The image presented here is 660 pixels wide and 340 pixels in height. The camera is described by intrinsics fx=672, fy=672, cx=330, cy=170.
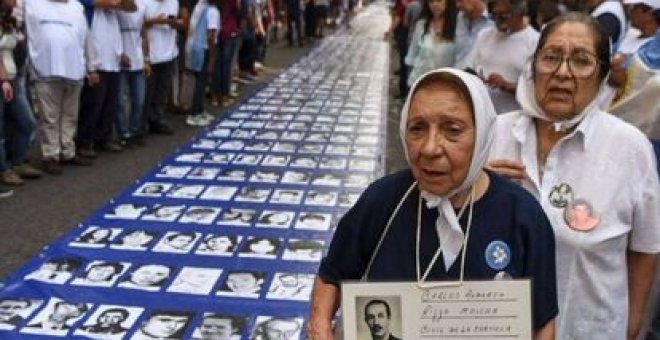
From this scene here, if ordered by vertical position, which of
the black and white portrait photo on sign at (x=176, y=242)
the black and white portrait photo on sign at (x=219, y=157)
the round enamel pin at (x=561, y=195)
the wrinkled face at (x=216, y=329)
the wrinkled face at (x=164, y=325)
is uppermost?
the round enamel pin at (x=561, y=195)

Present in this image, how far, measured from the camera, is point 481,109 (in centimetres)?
137

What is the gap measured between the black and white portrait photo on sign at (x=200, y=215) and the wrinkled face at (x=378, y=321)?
3.28 m

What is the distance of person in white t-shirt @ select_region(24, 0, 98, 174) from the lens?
4.91 meters

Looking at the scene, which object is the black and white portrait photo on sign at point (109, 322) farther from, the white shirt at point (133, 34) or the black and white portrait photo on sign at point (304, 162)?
the white shirt at point (133, 34)

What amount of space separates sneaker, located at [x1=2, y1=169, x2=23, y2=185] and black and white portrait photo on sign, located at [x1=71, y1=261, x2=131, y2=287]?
1618 mm

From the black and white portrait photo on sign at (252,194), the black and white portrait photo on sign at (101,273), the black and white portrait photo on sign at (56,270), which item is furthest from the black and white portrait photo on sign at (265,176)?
the black and white portrait photo on sign at (56,270)

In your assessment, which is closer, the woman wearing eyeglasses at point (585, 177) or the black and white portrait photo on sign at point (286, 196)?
the woman wearing eyeglasses at point (585, 177)

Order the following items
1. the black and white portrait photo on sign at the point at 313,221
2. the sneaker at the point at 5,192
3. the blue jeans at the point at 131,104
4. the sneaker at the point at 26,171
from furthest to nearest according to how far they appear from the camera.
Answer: the blue jeans at the point at 131,104 < the sneaker at the point at 26,171 < the sneaker at the point at 5,192 < the black and white portrait photo on sign at the point at 313,221

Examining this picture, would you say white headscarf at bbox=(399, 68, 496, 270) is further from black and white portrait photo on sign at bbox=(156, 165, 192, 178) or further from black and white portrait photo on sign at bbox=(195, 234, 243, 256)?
black and white portrait photo on sign at bbox=(156, 165, 192, 178)

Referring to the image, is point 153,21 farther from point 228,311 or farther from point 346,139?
point 228,311

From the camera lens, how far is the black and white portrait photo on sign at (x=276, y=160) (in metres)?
5.95

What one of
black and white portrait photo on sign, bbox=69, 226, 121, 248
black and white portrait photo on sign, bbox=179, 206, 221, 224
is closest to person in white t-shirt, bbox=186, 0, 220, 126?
black and white portrait photo on sign, bbox=179, 206, 221, 224

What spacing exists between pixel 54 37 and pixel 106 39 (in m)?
0.65

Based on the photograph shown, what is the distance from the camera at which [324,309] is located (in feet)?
5.11
